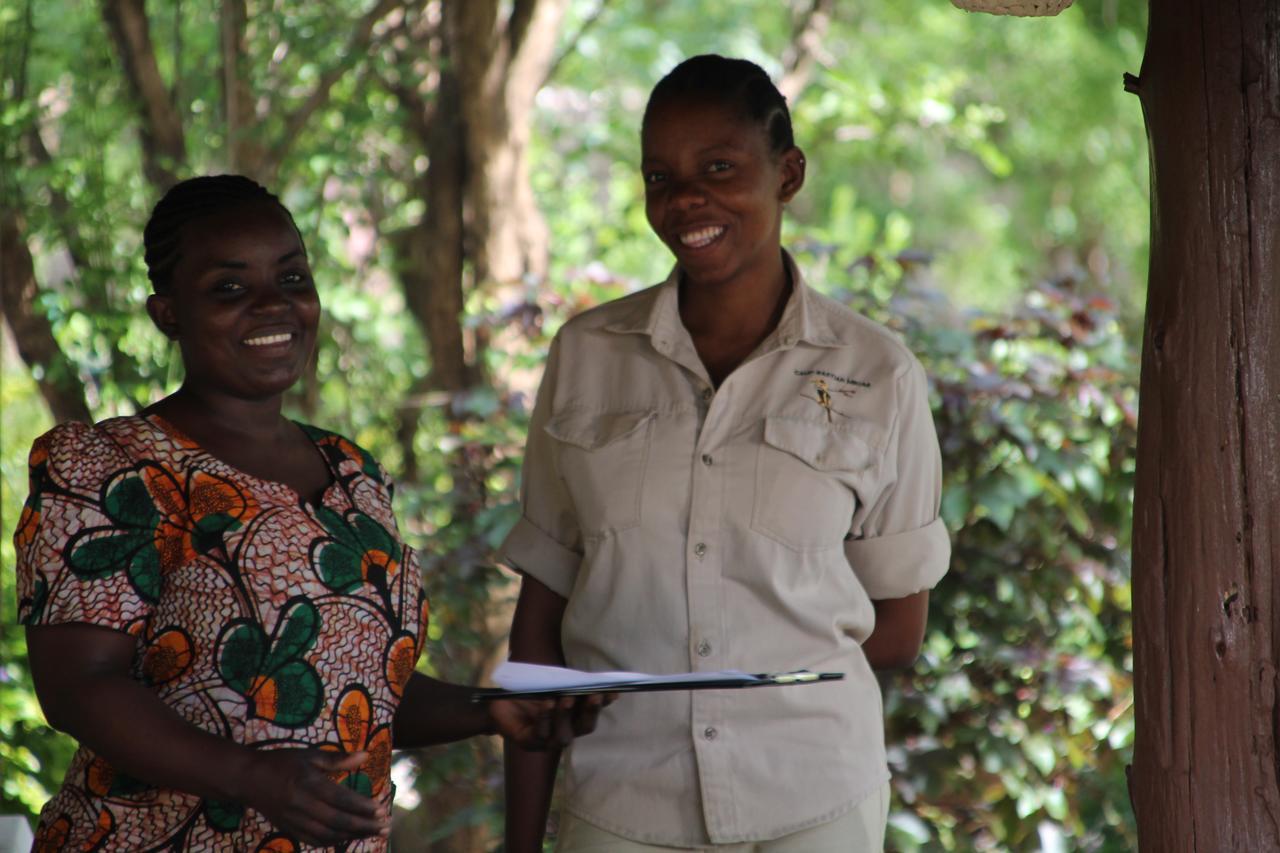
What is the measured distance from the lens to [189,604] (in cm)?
187

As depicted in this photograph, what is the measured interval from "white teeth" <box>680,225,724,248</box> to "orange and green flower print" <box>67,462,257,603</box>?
80 centimetres

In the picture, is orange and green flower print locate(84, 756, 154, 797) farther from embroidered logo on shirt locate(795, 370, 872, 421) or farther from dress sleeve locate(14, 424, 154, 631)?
embroidered logo on shirt locate(795, 370, 872, 421)

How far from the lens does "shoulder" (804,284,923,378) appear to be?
244cm

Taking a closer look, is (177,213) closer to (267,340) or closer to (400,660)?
(267,340)

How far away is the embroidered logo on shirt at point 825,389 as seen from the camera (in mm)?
2385

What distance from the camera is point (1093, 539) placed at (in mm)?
4078

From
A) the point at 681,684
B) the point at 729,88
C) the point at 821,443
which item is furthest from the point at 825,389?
the point at 681,684

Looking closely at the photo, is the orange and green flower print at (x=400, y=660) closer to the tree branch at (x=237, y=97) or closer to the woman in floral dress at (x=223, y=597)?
the woman in floral dress at (x=223, y=597)

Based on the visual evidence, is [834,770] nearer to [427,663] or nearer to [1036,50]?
[427,663]

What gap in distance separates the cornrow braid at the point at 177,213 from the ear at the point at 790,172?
83 centimetres

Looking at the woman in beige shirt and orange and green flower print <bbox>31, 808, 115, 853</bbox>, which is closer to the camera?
orange and green flower print <bbox>31, 808, 115, 853</bbox>

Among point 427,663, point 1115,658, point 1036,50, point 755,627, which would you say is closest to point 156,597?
point 755,627

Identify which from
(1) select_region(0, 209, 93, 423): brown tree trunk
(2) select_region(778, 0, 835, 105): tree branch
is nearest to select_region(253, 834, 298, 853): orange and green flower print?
(1) select_region(0, 209, 93, 423): brown tree trunk

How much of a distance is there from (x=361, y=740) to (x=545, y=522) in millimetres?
635
